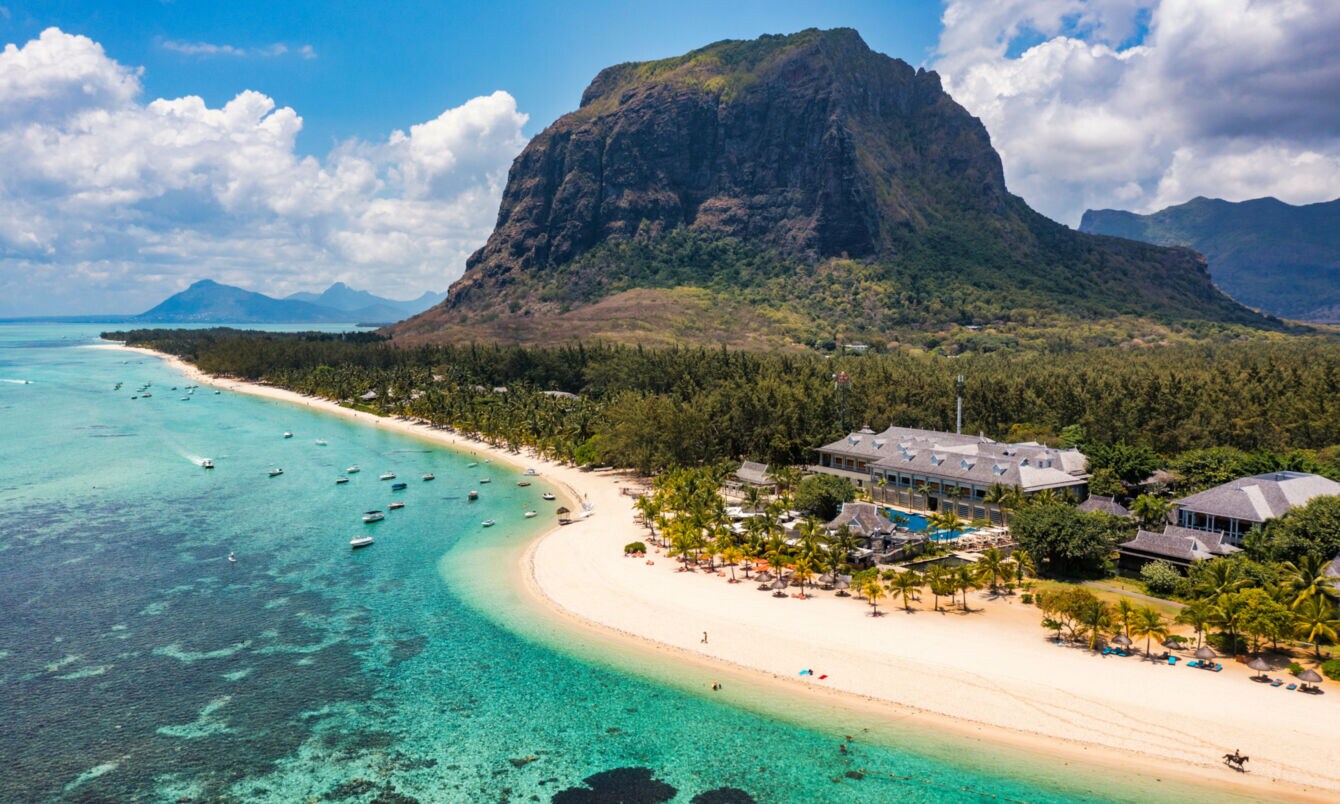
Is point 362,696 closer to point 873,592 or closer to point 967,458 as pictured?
point 873,592

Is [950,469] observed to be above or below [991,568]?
above

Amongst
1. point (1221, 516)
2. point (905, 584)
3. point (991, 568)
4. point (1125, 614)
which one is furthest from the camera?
point (1221, 516)

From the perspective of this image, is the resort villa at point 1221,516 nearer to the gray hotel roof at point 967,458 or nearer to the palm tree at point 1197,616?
the palm tree at point 1197,616

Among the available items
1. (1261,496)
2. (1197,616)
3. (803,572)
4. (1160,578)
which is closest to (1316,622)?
(1197,616)

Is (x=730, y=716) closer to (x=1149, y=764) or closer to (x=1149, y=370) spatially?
(x=1149, y=764)

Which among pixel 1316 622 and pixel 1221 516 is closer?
pixel 1316 622

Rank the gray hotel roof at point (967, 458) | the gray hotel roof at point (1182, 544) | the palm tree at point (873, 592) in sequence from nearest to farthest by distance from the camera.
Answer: the palm tree at point (873, 592), the gray hotel roof at point (1182, 544), the gray hotel roof at point (967, 458)

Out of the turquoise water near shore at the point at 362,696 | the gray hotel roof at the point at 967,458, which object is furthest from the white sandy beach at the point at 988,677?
the gray hotel roof at the point at 967,458
